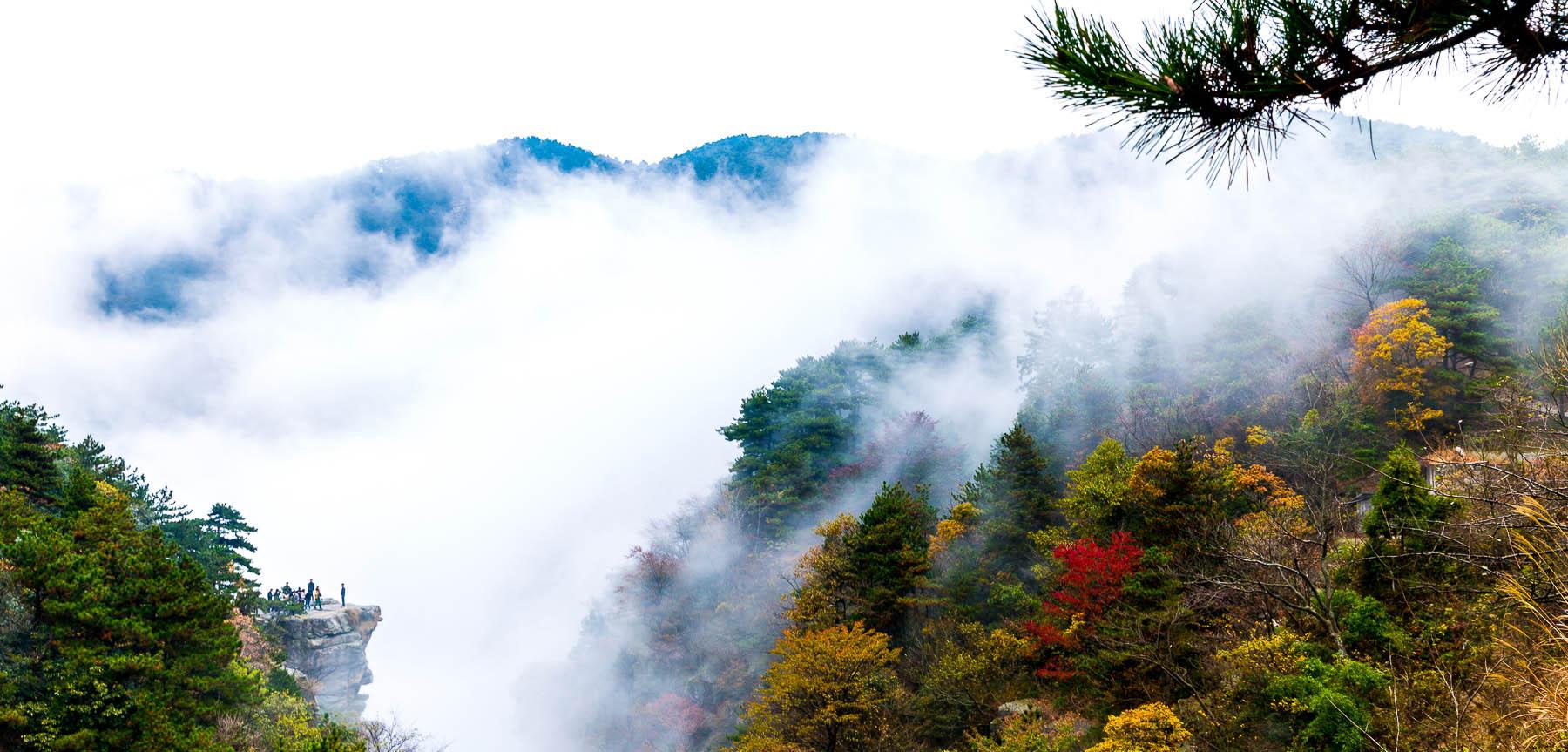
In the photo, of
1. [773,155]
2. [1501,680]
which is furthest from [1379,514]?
[773,155]

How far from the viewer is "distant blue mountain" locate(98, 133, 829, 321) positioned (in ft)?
440

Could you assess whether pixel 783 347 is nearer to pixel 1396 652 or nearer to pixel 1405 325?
pixel 1405 325

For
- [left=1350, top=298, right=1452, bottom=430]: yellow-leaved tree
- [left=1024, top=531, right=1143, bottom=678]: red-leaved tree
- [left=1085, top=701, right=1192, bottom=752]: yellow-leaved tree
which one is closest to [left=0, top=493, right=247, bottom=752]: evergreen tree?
[left=1085, top=701, right=1192, bottom=752]: yellow-leaved tree

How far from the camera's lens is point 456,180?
15275 cm

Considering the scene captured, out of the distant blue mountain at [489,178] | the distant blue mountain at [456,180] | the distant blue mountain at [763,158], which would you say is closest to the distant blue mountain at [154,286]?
the distant blue mountain at [456,180]

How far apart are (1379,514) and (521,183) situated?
170 meters

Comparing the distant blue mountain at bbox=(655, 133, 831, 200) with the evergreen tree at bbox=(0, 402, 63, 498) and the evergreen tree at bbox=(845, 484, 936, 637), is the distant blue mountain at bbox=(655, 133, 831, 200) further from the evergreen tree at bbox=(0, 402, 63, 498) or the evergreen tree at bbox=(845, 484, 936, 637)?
the evergreen tree at bbox=(0, 402, 63, 498)

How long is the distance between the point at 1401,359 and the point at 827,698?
74.1ft

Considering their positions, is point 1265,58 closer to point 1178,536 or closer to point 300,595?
point 1178,536

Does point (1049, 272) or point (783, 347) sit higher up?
point (1049, 272)

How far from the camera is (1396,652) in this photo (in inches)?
476

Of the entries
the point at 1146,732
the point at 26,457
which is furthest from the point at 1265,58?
the point at 26,457

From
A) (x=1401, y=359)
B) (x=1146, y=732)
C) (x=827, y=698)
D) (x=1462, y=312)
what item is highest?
(x=1462, y=312)

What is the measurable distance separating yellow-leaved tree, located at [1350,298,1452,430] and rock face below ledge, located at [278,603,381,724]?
47.3m
